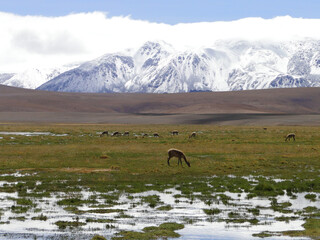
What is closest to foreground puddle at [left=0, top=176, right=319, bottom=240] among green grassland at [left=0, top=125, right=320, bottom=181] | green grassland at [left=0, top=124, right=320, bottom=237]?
green grassland at [left=0, top=124, right=320, bottom=237]

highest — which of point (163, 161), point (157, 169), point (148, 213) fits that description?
point (163, 161)

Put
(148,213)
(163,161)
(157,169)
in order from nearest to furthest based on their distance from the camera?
(148,213), (157,169), (163,161)

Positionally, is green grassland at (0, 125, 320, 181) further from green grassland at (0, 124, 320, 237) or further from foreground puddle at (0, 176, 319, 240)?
foreground puddle at (0, 176, 319, 240)

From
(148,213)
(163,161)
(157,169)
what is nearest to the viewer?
(148,213)

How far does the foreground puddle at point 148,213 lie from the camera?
Answer: 58.5ft

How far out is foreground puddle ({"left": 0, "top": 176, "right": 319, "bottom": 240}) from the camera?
17.8m

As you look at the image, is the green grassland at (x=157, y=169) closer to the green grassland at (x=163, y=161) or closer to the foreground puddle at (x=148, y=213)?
the green grassland at (x=163, y=161)

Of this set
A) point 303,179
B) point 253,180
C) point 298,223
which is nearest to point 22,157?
point 253,180

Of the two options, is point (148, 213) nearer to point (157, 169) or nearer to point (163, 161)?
point (157, 169)

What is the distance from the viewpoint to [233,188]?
27.1 metres

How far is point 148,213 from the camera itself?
20.9m

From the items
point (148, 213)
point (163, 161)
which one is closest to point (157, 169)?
point (163, 161)

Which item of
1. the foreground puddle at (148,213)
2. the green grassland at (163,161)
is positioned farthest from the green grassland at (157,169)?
the foreground puddle at (148,213)

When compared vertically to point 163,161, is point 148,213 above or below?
below
